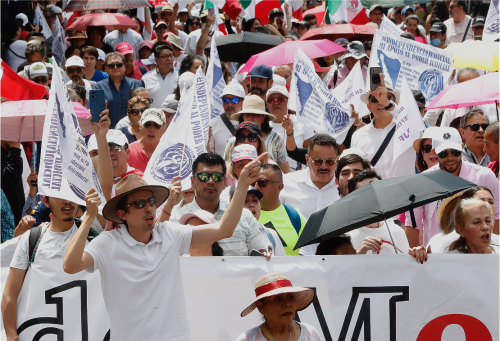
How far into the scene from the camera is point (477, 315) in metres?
5.12

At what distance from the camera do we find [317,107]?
7.74m

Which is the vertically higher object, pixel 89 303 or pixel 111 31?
pixel 111 31

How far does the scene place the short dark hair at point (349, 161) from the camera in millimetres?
6129

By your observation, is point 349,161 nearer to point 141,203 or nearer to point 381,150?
point 381,150

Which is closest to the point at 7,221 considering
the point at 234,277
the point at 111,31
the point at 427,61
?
the point at 234,277

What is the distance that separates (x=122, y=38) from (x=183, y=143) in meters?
8.10

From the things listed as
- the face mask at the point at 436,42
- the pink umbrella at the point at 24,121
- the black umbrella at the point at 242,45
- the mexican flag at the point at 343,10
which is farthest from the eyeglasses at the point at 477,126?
the mexican flag at the point at 343,10

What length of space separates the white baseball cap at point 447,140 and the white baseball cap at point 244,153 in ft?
4.96

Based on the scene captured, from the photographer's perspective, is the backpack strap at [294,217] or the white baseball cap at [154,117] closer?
the backpack strap at [294,217]

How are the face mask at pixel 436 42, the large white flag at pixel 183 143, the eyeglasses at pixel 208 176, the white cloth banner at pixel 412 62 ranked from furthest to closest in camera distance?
the face mask at pixel 436 42, the white cloth banner at pixel 412 62, the large white flag at pixel 183 143, the eyeglasses at pixel 208 176

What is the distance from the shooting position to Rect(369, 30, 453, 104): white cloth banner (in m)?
8.38

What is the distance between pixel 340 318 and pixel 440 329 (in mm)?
684

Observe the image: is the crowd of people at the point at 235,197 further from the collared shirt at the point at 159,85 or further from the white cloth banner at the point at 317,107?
the white cloth banner at the point at 317,107

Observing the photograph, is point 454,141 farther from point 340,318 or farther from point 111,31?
point 111,31
